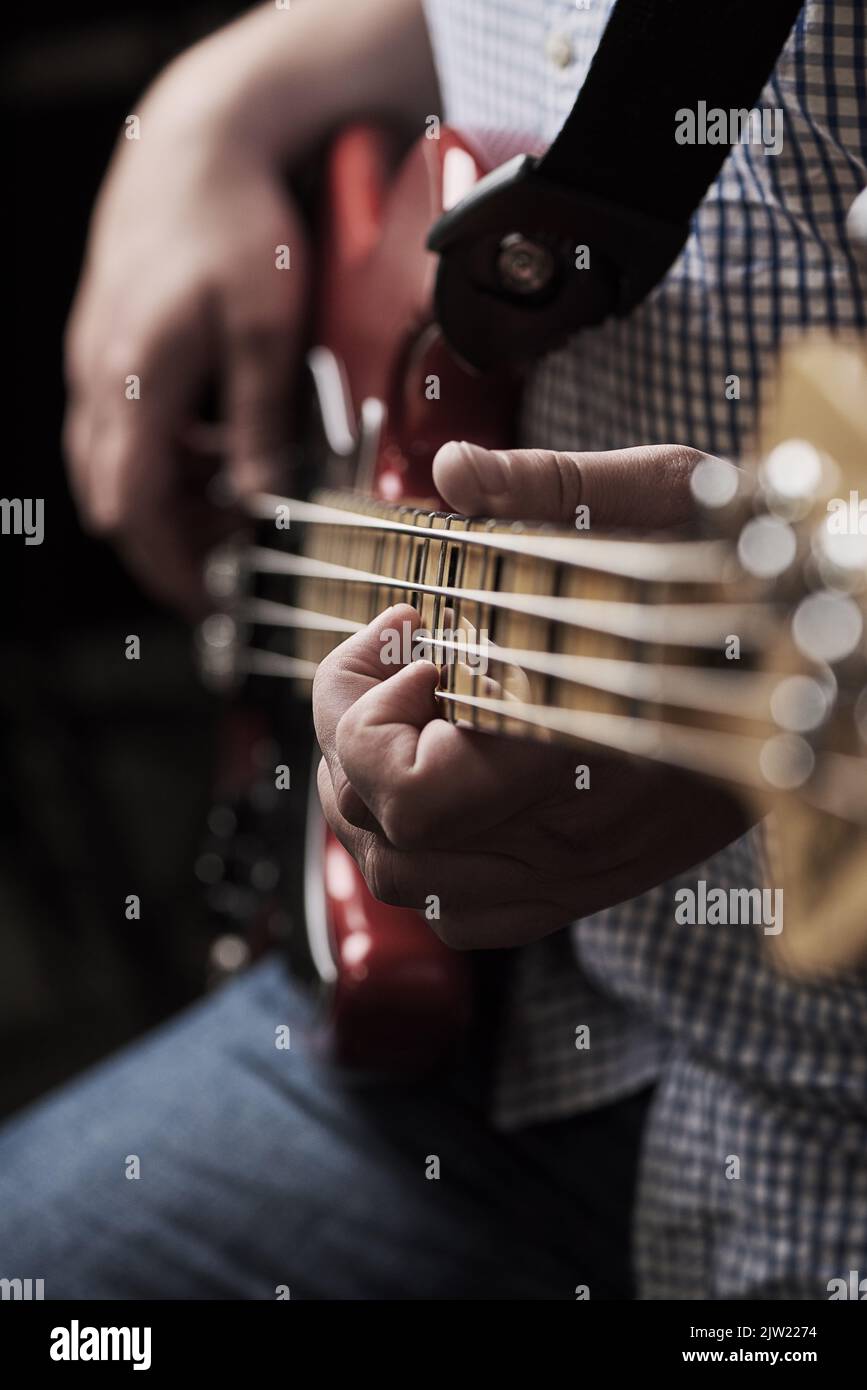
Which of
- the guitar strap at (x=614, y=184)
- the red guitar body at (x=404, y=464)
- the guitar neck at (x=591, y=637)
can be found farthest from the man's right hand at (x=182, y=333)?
the guitar neck at (x=591, y=637)

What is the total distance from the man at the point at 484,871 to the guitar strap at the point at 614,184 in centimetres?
2

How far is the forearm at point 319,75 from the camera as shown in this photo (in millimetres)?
690

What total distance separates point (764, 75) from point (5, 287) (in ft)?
3.80

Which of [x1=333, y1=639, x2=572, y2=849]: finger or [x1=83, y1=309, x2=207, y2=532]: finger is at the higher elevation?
[x1=83, y1=309, x2=207, y2=532]: finger

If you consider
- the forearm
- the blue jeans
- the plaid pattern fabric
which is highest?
the forearm

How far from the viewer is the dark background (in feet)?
4.11

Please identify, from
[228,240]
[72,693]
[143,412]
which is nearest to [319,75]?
[228,240]

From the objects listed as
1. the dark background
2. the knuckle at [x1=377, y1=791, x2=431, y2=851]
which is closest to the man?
the knuckle at [x1=377, y1=791, x2=431, y2=851]

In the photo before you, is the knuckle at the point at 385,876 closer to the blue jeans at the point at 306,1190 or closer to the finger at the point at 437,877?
the finger at the point at 437,877

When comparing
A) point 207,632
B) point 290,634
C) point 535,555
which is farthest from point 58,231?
point 535,555

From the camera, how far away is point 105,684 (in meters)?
1.49

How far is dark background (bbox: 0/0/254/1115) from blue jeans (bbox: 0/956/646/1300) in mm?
579

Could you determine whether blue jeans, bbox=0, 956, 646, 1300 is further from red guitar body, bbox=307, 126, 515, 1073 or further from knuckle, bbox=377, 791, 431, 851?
knuckle, bbox=377, 791, 431, 851
